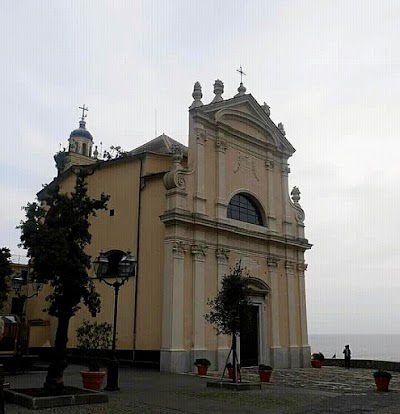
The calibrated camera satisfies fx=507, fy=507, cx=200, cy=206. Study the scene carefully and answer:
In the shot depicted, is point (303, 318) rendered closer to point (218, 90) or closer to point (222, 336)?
point (222, 336)

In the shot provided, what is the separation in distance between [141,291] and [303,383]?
8.37m

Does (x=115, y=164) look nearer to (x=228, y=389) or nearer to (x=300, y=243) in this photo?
(x=300, y=243)

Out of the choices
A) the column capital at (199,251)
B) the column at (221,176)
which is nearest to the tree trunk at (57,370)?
the column capital at (199,251)

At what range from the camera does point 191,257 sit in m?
23.3

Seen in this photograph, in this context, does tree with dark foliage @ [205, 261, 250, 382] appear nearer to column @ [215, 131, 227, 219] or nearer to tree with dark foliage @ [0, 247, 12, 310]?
tree with dark foliage @ [0, 247, 12, 310]

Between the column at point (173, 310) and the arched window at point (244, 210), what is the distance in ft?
15.6

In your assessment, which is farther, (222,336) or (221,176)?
(221,176)

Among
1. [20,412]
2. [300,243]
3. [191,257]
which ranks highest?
[300,243]

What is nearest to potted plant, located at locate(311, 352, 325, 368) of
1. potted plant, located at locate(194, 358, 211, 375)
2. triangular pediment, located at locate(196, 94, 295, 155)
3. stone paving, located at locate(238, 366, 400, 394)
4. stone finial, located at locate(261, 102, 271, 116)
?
stone paving, located at locate(238, 366, 400, 394)

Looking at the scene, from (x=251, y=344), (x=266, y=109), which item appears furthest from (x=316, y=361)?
(x=266, y=109)

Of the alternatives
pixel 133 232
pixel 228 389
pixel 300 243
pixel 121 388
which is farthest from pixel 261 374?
pixel 300 243

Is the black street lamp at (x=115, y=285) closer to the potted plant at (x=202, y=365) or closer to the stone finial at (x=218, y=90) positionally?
the potted plant at (x=202, y=365)

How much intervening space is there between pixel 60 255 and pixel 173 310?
394 inches

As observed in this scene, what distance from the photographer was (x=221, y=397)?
546 inches
